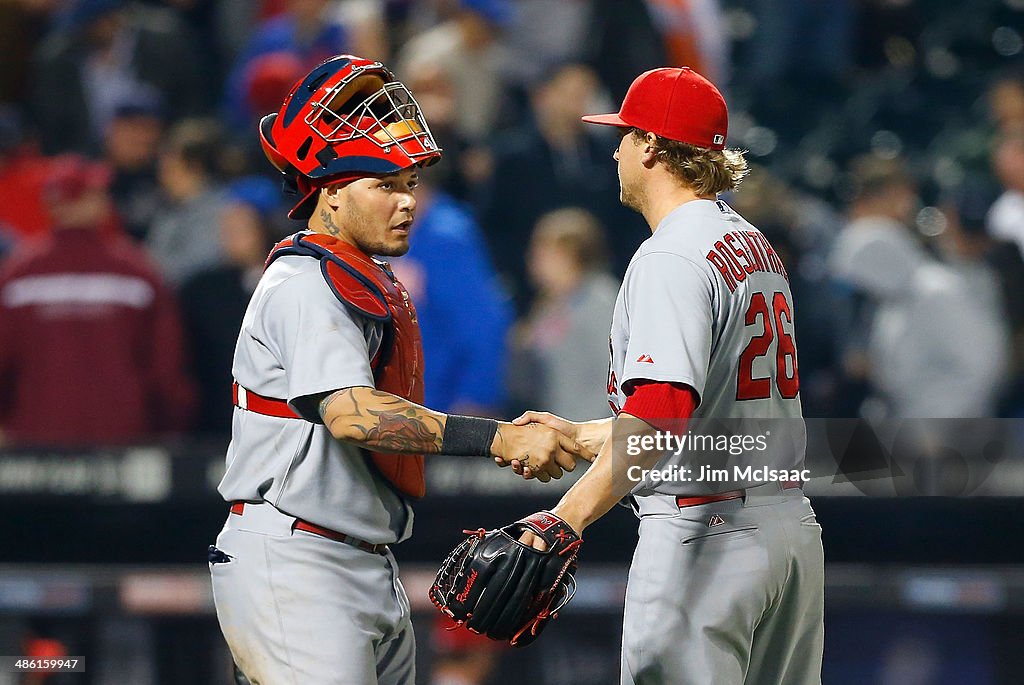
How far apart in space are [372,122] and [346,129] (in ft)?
0.19

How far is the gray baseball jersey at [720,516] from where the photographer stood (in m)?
2.98

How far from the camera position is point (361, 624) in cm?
302

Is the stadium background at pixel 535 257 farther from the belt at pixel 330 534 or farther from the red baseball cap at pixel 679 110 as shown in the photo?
the red baseball cap at pixel 679 110

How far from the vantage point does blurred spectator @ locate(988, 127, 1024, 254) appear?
6168mm

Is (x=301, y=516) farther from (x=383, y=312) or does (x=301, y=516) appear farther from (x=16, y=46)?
(x=16, y=46)

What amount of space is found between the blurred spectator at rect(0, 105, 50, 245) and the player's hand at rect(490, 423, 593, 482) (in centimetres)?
434

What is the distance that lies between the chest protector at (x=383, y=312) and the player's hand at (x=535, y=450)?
0.72 feet

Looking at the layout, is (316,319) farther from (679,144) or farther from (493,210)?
(493,210)

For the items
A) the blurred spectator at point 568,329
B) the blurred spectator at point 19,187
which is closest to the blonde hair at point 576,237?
the blurred spectator at point 568,329

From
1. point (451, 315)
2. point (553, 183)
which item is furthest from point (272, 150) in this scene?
point (553, 183)

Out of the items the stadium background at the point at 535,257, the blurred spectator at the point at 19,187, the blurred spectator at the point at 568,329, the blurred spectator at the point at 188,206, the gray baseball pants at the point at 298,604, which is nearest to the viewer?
the gray baseball pants at the point at 298,604

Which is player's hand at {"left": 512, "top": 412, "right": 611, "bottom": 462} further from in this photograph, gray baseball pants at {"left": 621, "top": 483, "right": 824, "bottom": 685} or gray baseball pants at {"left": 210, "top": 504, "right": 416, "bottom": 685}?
gray baseball pants at {"left": 210, "top": 504, "right": 416, "bottom": 685}

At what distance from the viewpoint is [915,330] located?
6.05 m

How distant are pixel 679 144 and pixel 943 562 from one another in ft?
9.79
